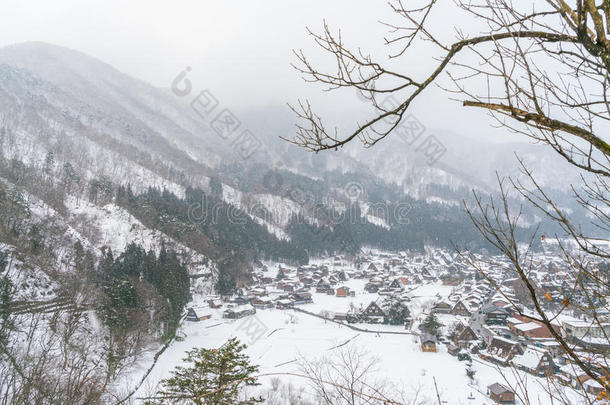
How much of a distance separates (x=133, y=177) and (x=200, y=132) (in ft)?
286

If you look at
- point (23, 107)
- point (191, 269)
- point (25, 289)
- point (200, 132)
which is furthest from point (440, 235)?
point (200, 132)

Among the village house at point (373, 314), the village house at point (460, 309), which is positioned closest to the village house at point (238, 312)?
the village house at point (373, 314)

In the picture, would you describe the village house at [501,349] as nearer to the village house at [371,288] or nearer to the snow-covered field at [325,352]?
the snow-covered field at [325,352]

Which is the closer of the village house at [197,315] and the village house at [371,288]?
the village house at [197,315]

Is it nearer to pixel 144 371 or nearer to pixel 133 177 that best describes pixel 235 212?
pixel 133 177

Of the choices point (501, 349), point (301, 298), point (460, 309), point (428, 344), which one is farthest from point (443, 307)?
point (301, 298)

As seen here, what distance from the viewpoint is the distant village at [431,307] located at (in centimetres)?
1848

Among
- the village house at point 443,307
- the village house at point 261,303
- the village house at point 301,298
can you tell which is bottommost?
the village house at point 261,303

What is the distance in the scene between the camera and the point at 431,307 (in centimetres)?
3017

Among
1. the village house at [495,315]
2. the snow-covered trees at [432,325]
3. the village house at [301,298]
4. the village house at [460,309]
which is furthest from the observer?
the village house at [301,298]

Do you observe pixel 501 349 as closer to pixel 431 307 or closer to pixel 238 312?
pixel 431 307

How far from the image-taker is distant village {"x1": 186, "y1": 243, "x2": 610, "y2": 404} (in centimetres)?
1848

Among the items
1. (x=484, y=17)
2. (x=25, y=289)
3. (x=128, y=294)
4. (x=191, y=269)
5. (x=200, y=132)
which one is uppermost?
(x=200, y=132)

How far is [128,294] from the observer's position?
1650 cm
